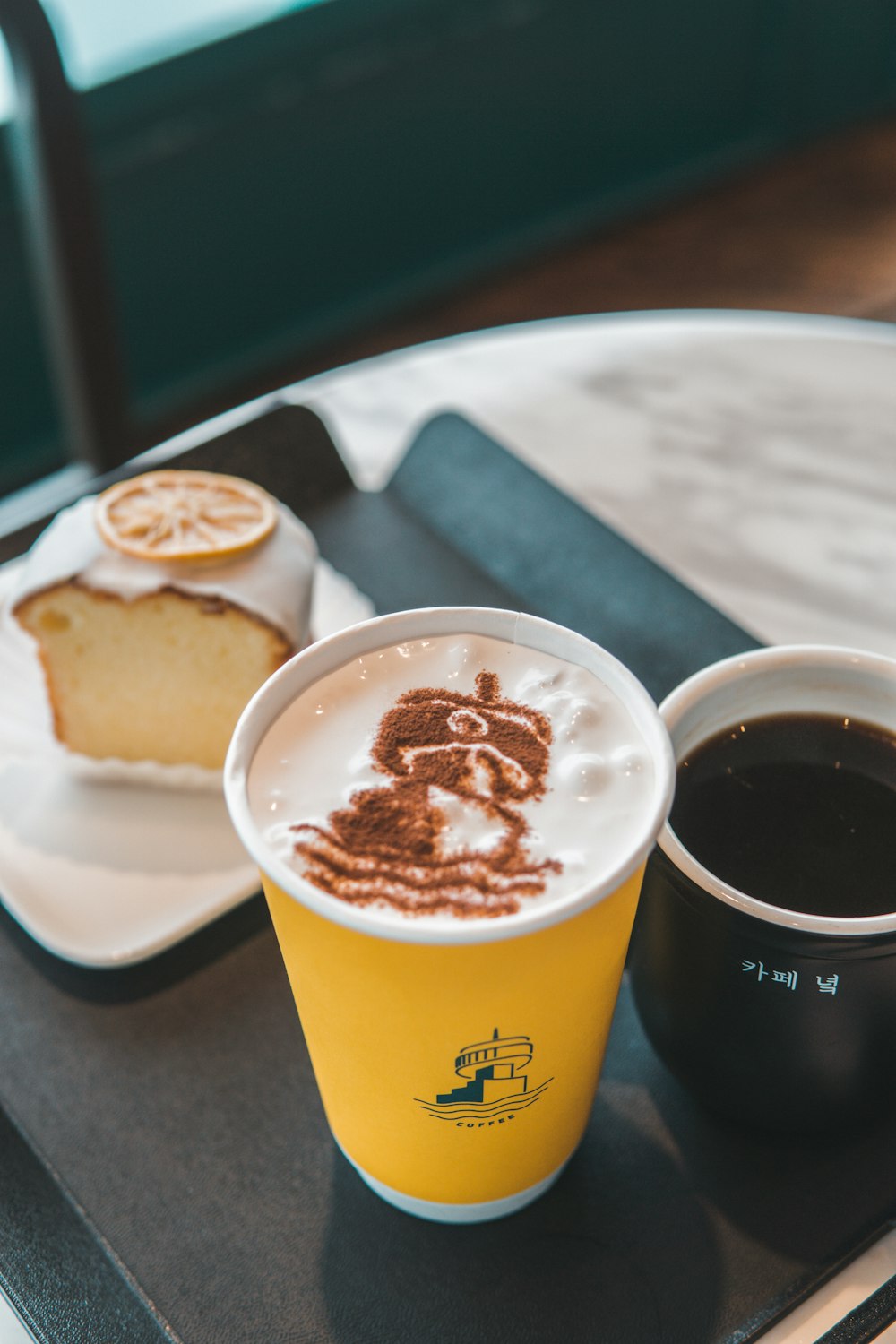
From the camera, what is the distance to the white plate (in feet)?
2.30

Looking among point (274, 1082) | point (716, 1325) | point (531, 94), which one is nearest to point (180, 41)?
point (531, 94)

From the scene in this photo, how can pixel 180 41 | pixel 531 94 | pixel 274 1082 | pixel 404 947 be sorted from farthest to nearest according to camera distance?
pixel 531 94 < pixel 180 41 < pixel 274 1082 < pixel 404 947

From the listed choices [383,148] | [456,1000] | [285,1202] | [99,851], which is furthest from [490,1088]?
[383,148]

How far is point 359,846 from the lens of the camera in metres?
0.44

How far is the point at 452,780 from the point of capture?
1.54 ft

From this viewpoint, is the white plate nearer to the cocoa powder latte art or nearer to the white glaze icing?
the white glaze icing

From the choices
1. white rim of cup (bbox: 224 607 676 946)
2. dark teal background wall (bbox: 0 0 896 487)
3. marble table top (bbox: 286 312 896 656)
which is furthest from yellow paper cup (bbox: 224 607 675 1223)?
dark teal background wall (bbox: 0 0 896 487)

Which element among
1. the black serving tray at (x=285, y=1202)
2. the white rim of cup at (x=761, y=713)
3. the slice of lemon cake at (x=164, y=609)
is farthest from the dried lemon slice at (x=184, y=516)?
the white rim of cup at (x=761, y=713)

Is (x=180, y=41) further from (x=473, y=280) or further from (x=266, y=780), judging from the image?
(x=266, y=780)

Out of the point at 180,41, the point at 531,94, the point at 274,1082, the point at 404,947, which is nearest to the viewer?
the point at 404,947

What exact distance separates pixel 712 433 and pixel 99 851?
2.01 feet

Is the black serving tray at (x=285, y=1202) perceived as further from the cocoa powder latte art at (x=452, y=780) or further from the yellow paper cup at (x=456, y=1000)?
the cocoa powder latte art at (x=452, y=780)

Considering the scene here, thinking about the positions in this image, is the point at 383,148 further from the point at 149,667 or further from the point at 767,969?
the point at 767,969

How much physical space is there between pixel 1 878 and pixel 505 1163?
35 centimetres
